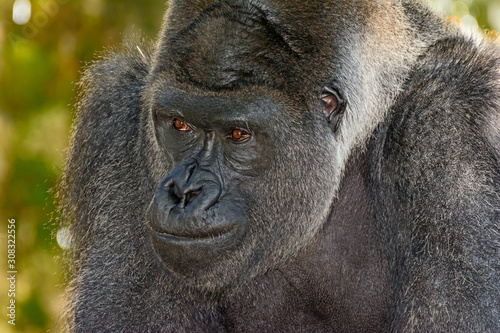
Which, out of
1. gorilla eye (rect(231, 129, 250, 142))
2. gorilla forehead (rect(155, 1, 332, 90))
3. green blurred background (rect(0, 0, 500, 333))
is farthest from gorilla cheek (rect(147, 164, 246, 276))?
green blurred background (rect(0, 0, 500, 333))

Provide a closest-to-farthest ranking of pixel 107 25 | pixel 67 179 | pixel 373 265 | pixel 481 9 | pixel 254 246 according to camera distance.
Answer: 1. pixel 254 246
2. pixel 373 265
3. pixel 67 179
4. pixel 481 9
5. pixel 107 25

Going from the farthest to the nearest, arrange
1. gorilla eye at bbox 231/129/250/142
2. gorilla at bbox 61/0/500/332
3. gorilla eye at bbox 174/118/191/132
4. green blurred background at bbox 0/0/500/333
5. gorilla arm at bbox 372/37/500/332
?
green blurred background at bbox 0/0/500/333, gorilla eye at bbox 174/118/191/132, gorilla eye at bbox 231/129/250/142, gorilla at bbox 61/0/500/332, gorilla arm at bbox 372/37/500/332

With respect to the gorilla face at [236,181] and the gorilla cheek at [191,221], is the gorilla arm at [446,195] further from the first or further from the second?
the gorilla cheek at [191,221]

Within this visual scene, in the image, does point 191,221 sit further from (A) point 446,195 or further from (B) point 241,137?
(A) point 446,195

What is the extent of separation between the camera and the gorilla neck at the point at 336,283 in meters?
4.44

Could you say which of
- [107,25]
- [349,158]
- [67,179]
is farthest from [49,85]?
[349,158]

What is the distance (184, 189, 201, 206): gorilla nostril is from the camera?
3867 mm

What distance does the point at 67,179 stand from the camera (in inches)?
214

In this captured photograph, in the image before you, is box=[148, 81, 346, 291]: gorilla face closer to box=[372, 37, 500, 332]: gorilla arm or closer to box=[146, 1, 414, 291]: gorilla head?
box=[146, 1, 414, 291]: gorilla head

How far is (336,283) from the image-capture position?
452 centimetres

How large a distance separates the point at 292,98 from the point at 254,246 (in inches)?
35.6

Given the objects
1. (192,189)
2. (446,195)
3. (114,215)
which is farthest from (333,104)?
(114,215)

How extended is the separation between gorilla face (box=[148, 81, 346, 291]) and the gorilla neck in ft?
0.94

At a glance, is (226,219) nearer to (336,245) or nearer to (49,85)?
(336,245)
